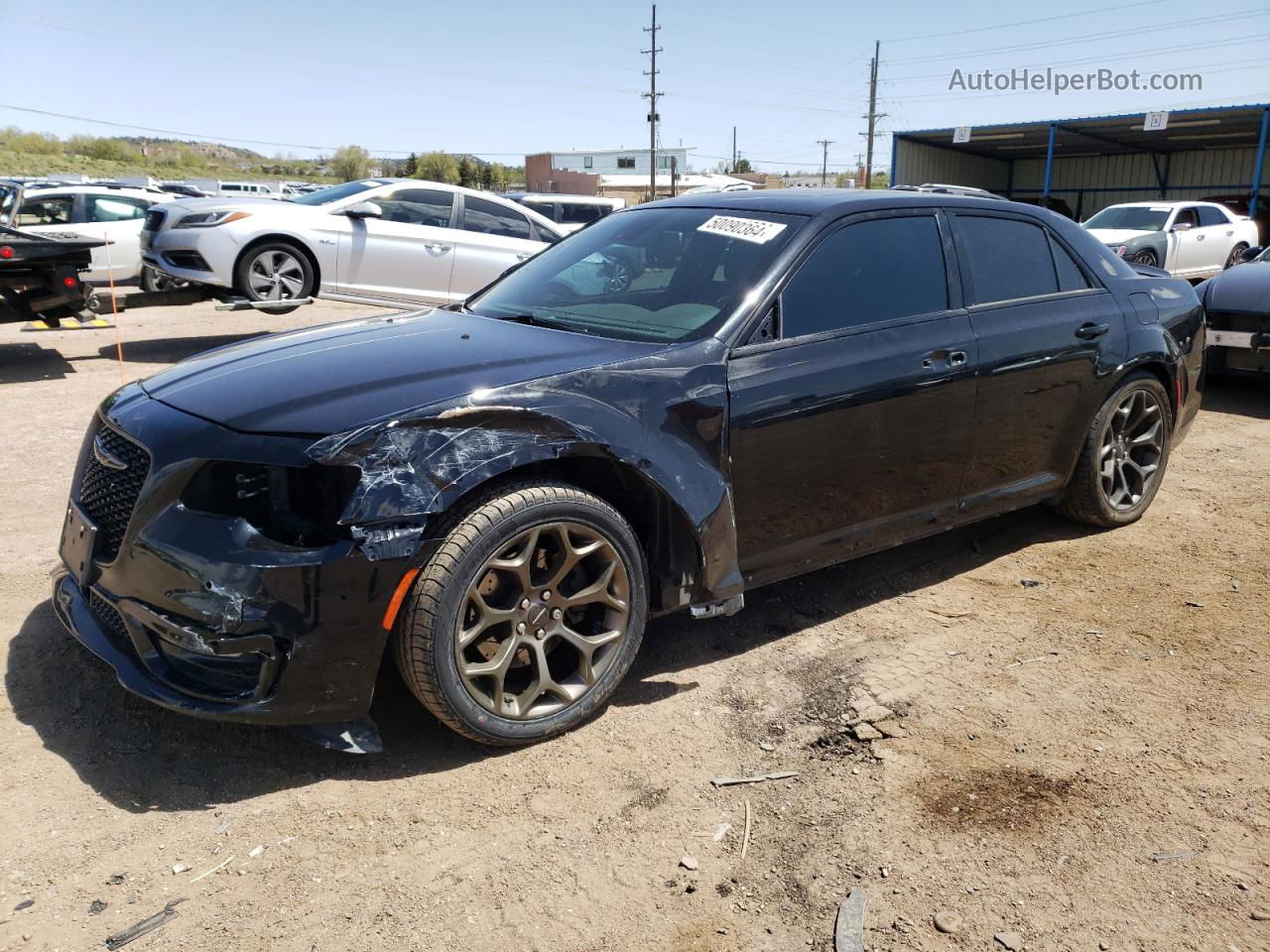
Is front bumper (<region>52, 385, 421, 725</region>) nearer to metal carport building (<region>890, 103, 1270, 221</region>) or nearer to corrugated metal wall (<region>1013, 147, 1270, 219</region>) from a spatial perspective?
metal carport building (<region>890, 103, 1270, 221</region>)

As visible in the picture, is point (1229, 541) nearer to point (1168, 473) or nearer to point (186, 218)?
point (1168, 473)

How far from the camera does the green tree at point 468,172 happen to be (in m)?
72.0

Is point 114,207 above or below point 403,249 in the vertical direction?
above

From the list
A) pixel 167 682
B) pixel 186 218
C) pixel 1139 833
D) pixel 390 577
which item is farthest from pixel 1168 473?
pixel 186 218

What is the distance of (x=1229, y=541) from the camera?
4949mm

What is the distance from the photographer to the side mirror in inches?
412

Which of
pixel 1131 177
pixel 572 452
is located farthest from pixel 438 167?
pixel 572 452

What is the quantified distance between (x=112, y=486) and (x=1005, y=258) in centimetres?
361

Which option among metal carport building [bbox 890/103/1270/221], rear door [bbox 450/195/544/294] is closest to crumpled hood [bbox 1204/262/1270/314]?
rear door [bbox 450/195/544/294]

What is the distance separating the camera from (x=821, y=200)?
152 inches

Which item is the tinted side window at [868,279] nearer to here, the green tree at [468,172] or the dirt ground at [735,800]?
the dirt ground at [735,800]

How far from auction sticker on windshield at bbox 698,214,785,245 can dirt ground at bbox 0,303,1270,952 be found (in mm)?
1507

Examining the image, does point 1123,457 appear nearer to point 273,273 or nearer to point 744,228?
point 744,228

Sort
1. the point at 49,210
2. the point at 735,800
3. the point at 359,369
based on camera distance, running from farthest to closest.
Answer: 1. the point at 49,210
2. the point at 359,369
3. the point at 735,800
